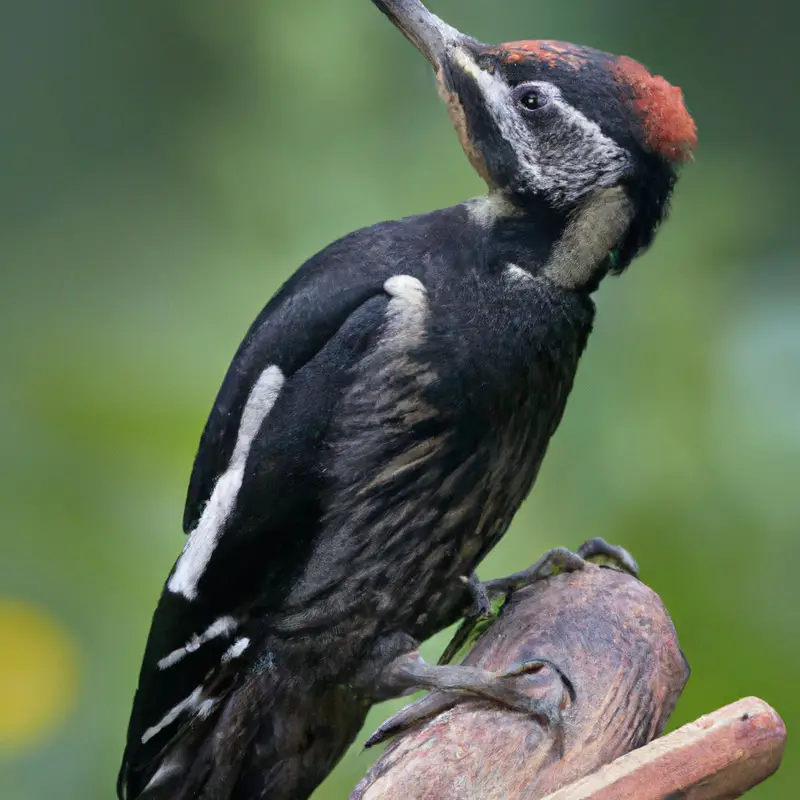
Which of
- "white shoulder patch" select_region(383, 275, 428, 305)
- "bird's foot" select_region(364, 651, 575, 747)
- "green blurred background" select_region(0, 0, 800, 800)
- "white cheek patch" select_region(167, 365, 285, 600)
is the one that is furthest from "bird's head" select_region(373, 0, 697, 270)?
"green blurred background" select_region(0, 0, 800, 800)

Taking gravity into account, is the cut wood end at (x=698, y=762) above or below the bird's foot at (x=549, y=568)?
below

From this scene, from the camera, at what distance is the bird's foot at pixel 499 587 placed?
1230mm

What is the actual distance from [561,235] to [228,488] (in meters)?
0.46

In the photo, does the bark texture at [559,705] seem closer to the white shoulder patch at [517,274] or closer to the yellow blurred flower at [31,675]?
the white shoulder patch at [517,274]

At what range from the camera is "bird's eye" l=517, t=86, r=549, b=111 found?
1096mm

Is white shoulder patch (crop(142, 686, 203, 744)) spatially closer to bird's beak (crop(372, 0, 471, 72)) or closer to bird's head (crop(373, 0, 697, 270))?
bird's head (crop(373, 0, 697, 270))

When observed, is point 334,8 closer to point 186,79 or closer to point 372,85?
point 372,85

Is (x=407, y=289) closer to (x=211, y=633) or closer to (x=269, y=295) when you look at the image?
(x=211, y=633)

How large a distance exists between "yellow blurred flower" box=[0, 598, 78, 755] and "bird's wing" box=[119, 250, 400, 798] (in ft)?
2.16

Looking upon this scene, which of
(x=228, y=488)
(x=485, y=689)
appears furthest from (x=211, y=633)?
→ (x=485, y=689)

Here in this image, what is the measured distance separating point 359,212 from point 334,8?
40cm

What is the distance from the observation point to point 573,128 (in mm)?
1086

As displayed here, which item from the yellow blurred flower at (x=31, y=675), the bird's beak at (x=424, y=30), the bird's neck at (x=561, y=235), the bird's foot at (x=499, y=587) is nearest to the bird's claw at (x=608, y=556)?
the bird's foot at (x=499, y=587)

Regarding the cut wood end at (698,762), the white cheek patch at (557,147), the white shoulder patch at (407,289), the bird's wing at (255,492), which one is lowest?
the cut wood end at (698,762)
